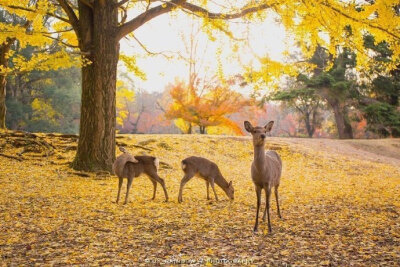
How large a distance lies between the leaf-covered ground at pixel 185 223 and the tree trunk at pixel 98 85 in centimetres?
59

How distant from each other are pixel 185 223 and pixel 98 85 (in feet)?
17.5

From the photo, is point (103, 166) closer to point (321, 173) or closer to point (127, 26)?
point (127, 26)

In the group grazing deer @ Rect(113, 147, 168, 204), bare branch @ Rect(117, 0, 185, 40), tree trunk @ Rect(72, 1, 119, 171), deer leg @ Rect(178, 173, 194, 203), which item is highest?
bare branch @ Rect(117, 0, 185, 40)

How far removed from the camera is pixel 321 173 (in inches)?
480

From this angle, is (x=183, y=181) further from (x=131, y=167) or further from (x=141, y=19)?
(x=141, y=19)

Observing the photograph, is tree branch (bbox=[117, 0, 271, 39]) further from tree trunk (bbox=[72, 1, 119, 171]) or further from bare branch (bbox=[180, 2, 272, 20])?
tree trunk (bbox=[72, 1, 119, 171])

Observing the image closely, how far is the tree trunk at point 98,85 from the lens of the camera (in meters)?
9.34

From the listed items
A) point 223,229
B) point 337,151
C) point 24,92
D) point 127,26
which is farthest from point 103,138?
point 24,92

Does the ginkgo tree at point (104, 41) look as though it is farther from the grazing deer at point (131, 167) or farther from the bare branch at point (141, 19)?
the grazing deer at point (131, 167)

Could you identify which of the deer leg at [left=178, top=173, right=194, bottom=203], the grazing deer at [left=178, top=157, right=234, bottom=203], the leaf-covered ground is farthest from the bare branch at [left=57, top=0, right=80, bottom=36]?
the deer leg at [left=178, top=173, right=194, bottom=203]

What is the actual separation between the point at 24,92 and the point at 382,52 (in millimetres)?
26766

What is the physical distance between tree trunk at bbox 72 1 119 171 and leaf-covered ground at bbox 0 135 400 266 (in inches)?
23.3

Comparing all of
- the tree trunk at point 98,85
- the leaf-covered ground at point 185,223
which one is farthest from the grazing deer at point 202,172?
the tree trunk at point 98,85

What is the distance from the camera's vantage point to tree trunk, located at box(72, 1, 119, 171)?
30.7ft
